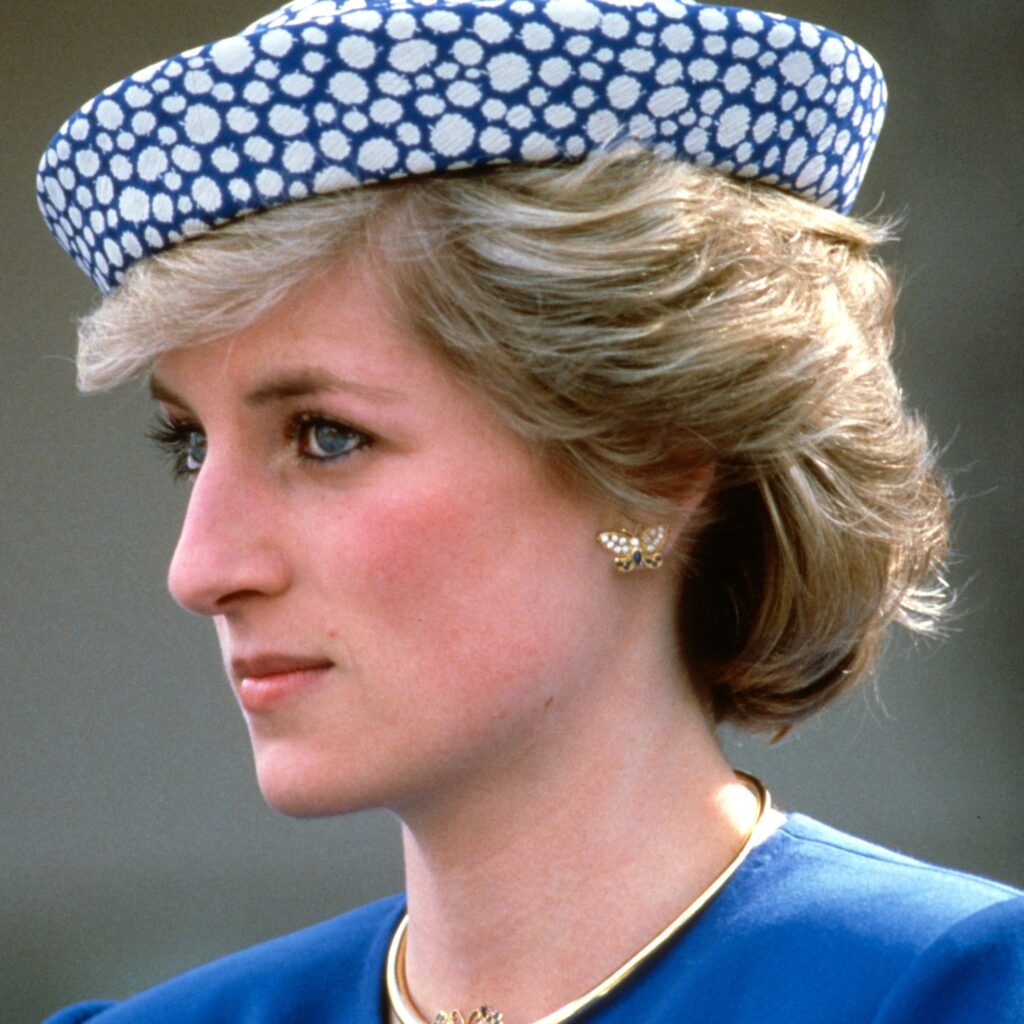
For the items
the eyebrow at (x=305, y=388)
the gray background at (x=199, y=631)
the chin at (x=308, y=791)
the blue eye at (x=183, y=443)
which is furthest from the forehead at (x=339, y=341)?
the gray background at (x=199, y=631)

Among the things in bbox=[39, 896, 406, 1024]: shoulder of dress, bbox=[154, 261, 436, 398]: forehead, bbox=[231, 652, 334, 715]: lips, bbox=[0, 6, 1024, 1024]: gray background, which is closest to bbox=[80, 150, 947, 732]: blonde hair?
bbox=[154, 261, 436, 398]: forehead

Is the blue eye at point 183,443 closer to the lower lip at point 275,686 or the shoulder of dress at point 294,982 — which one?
the lower lip at point 275,686

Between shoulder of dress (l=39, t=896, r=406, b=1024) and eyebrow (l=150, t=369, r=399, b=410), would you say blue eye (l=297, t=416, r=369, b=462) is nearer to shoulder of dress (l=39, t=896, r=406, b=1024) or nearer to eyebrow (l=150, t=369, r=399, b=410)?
eyebrow (l=150, t=369, r=399, b=410)

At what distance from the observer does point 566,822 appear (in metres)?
1.53

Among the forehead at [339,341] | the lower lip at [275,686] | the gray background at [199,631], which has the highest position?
the forehead at [339,341]

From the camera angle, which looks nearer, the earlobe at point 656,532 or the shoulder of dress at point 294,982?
the earlobe at point 656,532

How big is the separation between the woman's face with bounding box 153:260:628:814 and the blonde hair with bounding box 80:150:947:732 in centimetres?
3

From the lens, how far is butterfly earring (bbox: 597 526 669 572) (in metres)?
1.52

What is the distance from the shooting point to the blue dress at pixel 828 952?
1.40m

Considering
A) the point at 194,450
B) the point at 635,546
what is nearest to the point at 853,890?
the point at 635,546

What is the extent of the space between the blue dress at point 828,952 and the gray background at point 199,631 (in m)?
1.43

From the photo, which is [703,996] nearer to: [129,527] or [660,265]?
[660,265]

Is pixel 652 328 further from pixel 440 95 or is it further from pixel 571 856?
pixel 571 856

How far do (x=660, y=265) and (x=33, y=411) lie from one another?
6.01 feet
